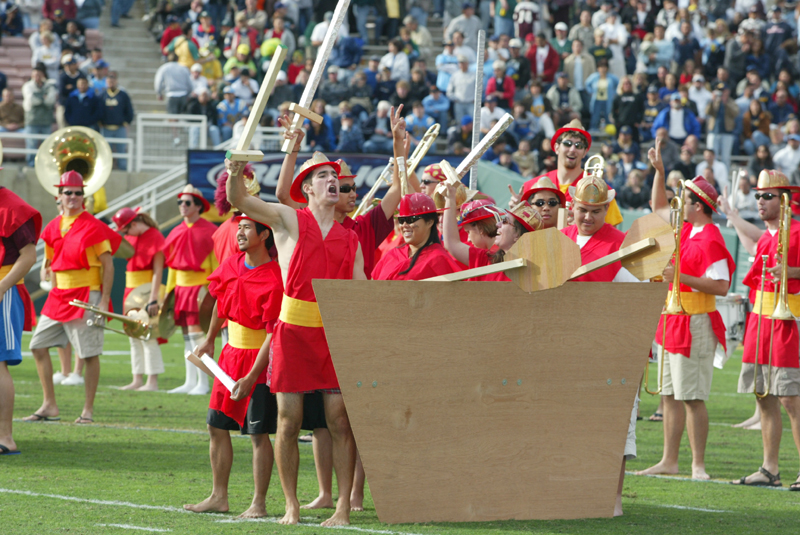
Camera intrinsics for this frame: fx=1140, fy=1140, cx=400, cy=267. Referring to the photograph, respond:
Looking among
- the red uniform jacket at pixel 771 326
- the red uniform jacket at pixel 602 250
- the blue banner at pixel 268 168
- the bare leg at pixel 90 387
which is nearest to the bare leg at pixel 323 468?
the red uniform jacket at pixel 602 250

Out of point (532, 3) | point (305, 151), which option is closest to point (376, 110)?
point (305, 151)

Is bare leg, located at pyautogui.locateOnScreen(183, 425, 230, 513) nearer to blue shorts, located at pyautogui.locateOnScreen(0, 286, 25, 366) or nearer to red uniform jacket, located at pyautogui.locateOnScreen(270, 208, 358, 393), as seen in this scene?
red uniform jacket, located at pyautogui.locateOnScreen(270, 208, 358, 393)

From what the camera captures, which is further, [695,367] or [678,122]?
[678,122]

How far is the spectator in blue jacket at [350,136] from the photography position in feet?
64.8

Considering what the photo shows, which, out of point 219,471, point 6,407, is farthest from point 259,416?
point 6,407

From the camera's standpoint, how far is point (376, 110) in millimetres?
21203

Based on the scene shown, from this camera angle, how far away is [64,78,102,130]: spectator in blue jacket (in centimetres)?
1948

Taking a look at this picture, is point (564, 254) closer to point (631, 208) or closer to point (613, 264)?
point (613, 264)

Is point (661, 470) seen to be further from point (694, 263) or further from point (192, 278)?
point (192, 278)

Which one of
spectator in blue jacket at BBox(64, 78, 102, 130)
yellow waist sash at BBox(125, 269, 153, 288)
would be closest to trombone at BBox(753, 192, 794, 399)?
yellow waist sash at BBox(125, 269, 153, 288)

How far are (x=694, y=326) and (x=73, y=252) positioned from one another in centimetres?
552

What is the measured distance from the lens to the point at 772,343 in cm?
788

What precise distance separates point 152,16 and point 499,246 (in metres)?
19.8

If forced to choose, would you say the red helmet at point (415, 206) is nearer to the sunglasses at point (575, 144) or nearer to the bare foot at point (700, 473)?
the sunglasses at point (575, 144)
